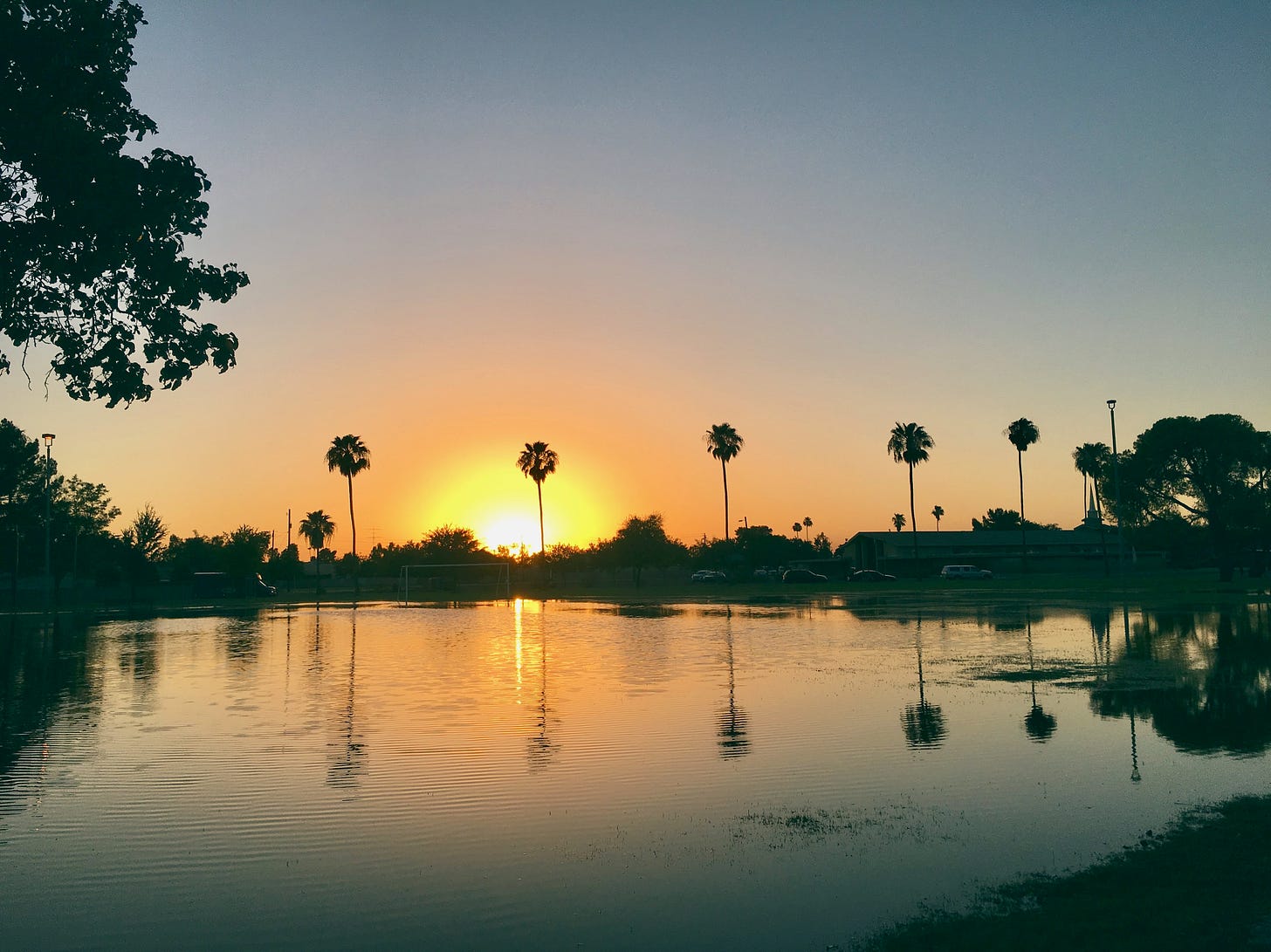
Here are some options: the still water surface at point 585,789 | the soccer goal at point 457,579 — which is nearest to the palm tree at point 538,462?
the soccer goal at point 457,579

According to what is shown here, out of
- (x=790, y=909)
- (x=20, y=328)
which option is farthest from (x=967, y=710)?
(x=20, y=328)

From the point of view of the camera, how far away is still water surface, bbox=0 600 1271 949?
25.7ft

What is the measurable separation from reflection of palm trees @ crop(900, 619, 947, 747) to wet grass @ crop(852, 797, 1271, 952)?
5940 millimetres

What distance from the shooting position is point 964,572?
10212 centimetres

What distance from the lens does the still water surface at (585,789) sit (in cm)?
785

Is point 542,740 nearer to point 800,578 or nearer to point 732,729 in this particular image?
point 732,729

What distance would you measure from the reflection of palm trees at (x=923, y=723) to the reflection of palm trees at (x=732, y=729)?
2.51m

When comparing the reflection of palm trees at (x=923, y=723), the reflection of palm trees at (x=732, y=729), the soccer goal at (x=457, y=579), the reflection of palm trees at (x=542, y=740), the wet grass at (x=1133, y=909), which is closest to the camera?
the wet grass at (x=1133, y=909)

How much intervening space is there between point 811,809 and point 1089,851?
2.90 metres

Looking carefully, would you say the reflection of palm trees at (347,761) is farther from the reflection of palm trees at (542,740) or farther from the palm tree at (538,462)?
the palm tree at (538,462)

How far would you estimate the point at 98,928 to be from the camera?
24.5ft

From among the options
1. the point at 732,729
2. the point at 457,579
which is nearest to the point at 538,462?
the point at 457,579

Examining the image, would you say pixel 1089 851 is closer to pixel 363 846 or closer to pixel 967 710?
pixel 363 846

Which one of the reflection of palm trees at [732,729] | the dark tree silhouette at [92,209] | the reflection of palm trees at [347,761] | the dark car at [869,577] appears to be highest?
the dark tree silhouette at [92,209]
